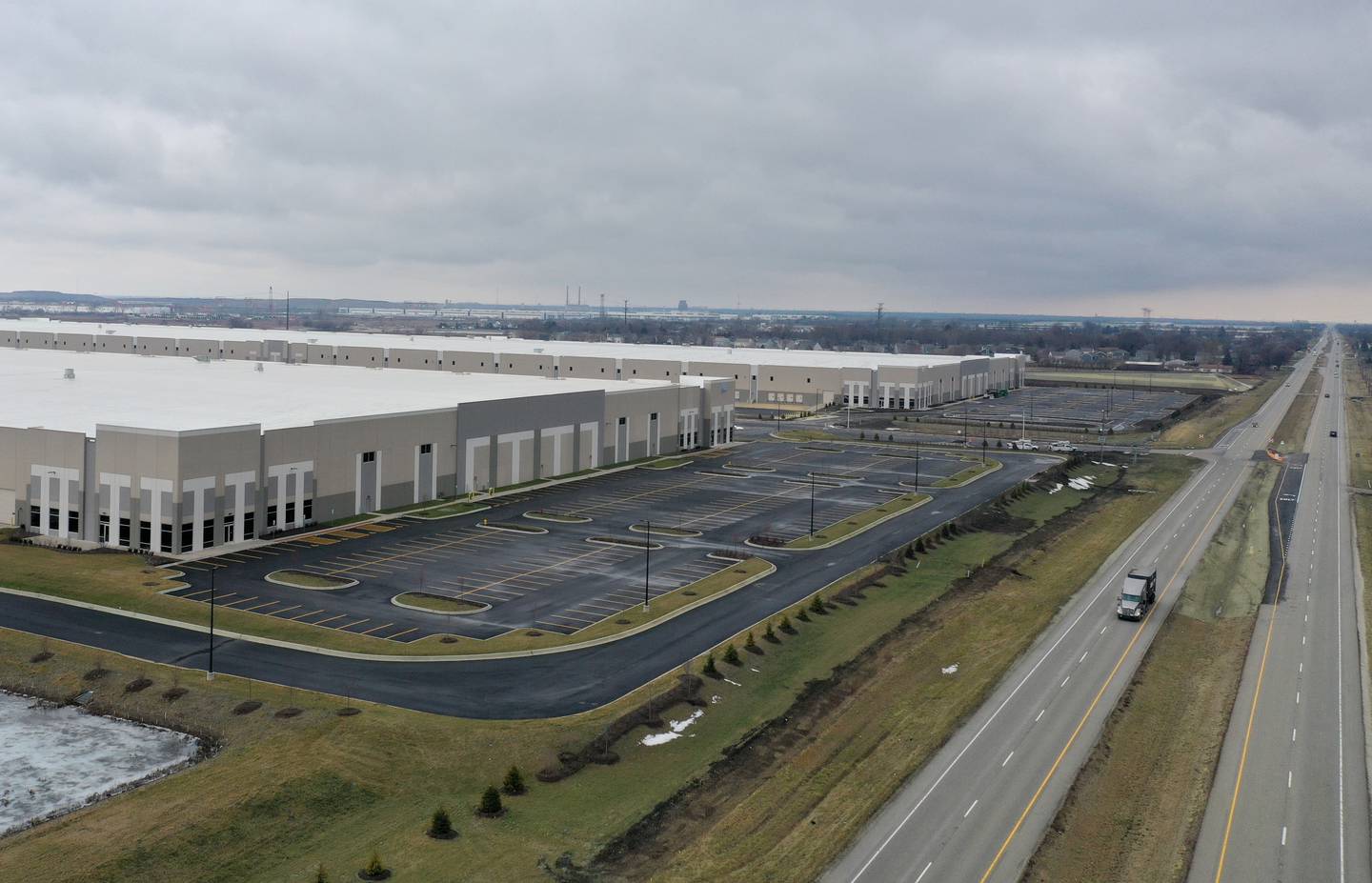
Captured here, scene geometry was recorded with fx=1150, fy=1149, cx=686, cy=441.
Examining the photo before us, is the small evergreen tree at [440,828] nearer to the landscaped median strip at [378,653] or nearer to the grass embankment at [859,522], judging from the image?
the landscaped median strip at [378,653]

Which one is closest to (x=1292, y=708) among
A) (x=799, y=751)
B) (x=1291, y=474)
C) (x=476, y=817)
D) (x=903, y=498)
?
(x=799, y=751)

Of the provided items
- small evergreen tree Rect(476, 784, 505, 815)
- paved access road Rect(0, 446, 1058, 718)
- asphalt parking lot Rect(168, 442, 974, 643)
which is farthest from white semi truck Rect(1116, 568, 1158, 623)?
small evergreen tree Rect(476, 784, 505, 815)

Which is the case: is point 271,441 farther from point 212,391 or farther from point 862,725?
point 862,725

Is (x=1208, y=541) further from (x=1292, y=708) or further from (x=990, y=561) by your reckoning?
(x=1292, y=708)

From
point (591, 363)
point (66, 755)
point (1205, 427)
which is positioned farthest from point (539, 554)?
point (1205, 427)

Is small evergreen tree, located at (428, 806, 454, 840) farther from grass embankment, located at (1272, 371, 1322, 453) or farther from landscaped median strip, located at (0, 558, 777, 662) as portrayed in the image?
grass embankment, located at (1272, 371, 1322, 453)
